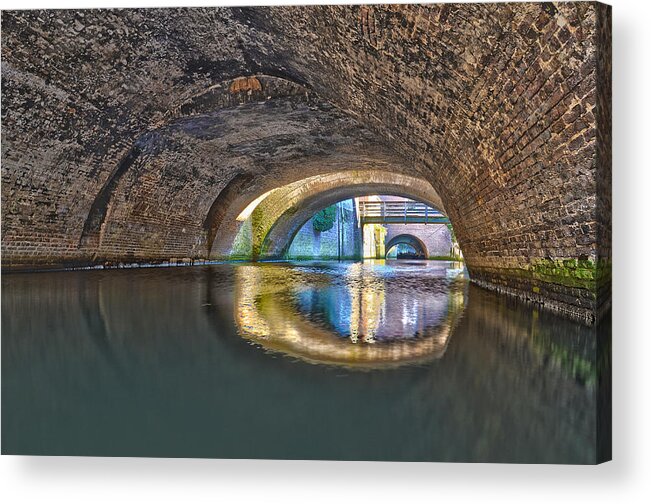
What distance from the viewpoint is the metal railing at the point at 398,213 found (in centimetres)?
2461

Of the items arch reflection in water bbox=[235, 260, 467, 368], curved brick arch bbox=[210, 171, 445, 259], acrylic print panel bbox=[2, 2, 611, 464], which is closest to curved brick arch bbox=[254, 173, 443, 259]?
curved brick arch bbox=[210, 171, 445, 259]

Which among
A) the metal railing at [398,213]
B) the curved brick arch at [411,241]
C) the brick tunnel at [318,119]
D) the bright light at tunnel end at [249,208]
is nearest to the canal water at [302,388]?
the brick tunnel at [318,119]

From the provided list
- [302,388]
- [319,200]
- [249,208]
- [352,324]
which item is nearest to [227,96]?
[352,324]

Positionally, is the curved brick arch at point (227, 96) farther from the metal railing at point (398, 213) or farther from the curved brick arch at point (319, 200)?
the metal railing at point (398, 213)

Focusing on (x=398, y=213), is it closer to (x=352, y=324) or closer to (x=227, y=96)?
(x=227, y=96)

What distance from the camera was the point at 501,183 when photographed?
433cm

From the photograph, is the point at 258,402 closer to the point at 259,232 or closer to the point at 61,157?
the point at 61,157

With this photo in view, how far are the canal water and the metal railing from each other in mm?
20843

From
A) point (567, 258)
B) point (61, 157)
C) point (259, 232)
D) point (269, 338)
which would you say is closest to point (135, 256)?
point (61, 157)

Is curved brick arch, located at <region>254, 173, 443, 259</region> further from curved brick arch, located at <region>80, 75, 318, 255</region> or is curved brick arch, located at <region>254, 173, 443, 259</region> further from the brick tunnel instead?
curved brick arch, located at <region>80, 75, 318, 255</region>

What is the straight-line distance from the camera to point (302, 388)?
7.26 ft

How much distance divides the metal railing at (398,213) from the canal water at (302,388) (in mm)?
20843

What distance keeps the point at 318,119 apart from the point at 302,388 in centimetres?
709

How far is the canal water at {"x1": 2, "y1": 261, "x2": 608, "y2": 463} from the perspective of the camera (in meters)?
1.85
